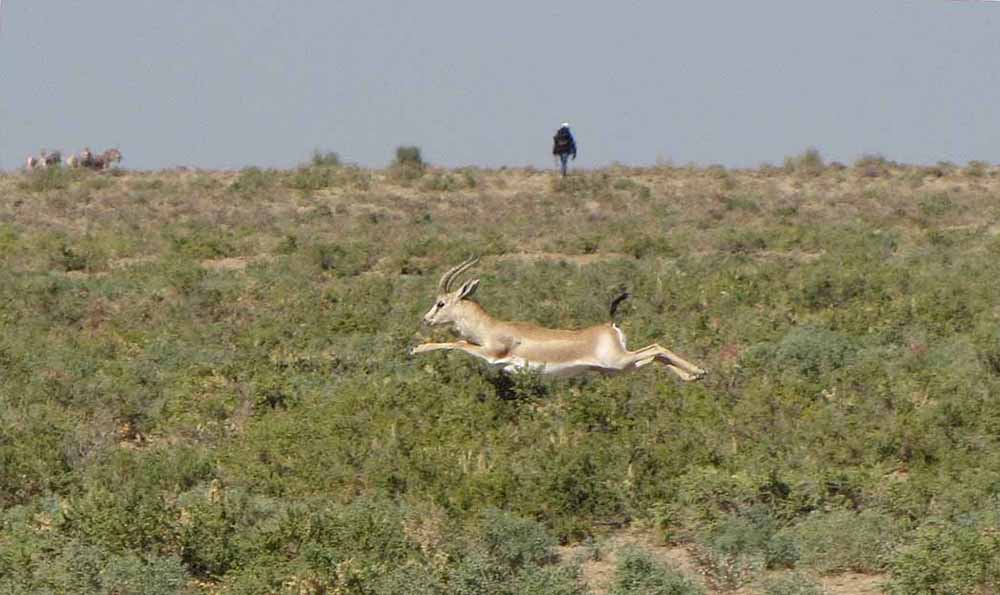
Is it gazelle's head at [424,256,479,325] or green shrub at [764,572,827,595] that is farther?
gazelle's head at [424,256,479,325]

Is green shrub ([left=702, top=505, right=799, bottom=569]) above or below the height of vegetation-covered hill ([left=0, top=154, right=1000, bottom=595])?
below

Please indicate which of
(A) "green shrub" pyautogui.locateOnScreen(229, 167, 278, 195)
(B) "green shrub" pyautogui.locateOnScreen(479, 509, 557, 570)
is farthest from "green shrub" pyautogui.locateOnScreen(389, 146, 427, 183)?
(B) "green shrub" pyautogui.locateOnScreen(479, 509, 557, 570)

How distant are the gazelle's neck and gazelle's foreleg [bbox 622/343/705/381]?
1.27 meters

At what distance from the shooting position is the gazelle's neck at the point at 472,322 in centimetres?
1352

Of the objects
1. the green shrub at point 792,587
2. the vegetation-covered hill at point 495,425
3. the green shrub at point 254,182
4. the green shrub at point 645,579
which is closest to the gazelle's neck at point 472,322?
the vegetation-covered hill at point 495,425

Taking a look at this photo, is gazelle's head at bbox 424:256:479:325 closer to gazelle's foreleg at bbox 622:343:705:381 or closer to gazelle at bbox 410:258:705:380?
gazelle at bbox 410:258:705:380

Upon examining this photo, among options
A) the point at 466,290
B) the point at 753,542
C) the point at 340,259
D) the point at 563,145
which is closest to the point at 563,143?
the point at 563,145

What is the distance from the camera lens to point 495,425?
445 inches

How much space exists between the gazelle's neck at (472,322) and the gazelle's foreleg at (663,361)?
4.17ft

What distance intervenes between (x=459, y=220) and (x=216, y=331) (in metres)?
14.6

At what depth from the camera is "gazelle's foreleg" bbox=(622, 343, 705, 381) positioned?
12.6m

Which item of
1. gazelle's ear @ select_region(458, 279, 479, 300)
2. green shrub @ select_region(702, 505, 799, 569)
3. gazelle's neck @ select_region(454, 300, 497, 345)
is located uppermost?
gazelle's ear @ select_region(458, 279, 479, 300)

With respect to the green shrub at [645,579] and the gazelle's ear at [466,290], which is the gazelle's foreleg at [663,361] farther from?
the green shrub at [645,579]

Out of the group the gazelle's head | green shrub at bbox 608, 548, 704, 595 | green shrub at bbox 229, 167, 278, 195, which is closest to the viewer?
green shrub at bbox 608, 548, 704, 595
